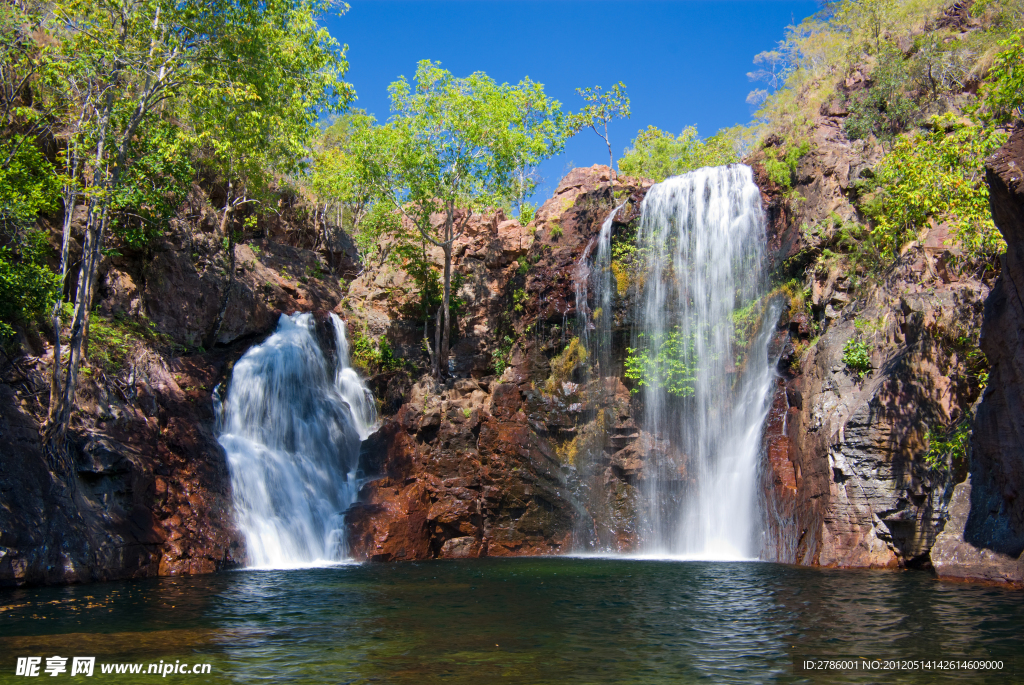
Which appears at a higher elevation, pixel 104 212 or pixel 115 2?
pixel 115 2

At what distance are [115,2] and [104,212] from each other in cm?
504

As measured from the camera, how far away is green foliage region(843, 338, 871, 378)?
16.3 metres

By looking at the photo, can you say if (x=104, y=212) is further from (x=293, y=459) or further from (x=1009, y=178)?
(x=1009, y=178)

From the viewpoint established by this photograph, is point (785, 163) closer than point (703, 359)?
No

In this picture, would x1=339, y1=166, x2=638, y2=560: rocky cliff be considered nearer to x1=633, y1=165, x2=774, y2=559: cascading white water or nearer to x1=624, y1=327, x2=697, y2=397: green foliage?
x1=624, y1=327, x2=697, y2=397: green foliage

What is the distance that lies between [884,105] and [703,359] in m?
11.5

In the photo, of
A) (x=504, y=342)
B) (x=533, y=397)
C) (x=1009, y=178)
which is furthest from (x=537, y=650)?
(x=504, y=342)

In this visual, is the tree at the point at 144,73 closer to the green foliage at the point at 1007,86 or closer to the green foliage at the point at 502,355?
the green foliage at the point at 502,355

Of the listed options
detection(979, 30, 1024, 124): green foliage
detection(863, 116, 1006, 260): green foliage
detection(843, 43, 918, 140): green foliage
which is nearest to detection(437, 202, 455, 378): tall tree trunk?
detection(863, 116, 1006, 260): green foliage

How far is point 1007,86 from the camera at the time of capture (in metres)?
13.1

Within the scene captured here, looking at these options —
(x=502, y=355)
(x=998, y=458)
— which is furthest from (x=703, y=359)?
(x=998, y=458)

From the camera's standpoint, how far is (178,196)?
727 inches

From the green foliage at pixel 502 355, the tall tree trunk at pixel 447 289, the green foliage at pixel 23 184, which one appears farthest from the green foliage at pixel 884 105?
the green foliage at pixel 23 184

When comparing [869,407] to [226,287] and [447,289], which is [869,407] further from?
[226,287]
